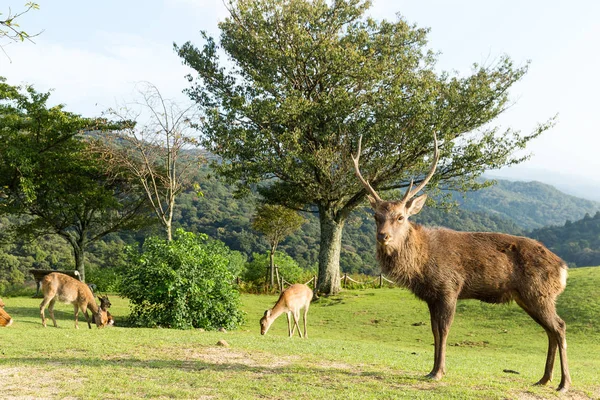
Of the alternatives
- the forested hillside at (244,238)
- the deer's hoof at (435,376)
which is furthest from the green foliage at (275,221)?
the deer's hoof at (435,376)

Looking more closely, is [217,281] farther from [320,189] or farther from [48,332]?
[320,189]

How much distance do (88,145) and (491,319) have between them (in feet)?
60.7

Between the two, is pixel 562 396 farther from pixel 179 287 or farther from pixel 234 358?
pixel 179 287

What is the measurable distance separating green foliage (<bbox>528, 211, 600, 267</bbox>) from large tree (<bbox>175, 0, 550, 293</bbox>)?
44771 mm

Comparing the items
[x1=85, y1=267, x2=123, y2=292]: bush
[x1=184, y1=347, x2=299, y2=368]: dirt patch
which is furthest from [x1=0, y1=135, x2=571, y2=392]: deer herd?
[x1=85, y1=267, x2=123, y2=292]: bush

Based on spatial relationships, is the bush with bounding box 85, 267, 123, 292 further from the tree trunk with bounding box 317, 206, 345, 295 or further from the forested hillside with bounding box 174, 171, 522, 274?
the forested hillside with bounding box 174, 171, 522, 274

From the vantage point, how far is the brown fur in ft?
22.8

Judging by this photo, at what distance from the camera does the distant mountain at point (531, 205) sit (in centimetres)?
16738

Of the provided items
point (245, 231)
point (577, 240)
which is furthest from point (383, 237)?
point (577, 240)

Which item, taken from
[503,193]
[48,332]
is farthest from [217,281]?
[503,193]

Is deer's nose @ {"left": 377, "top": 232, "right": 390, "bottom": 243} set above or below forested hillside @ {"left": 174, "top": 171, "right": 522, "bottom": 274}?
below

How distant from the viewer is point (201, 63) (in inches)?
958

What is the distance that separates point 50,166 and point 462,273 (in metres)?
22.9

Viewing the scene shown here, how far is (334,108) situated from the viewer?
2189 cm
